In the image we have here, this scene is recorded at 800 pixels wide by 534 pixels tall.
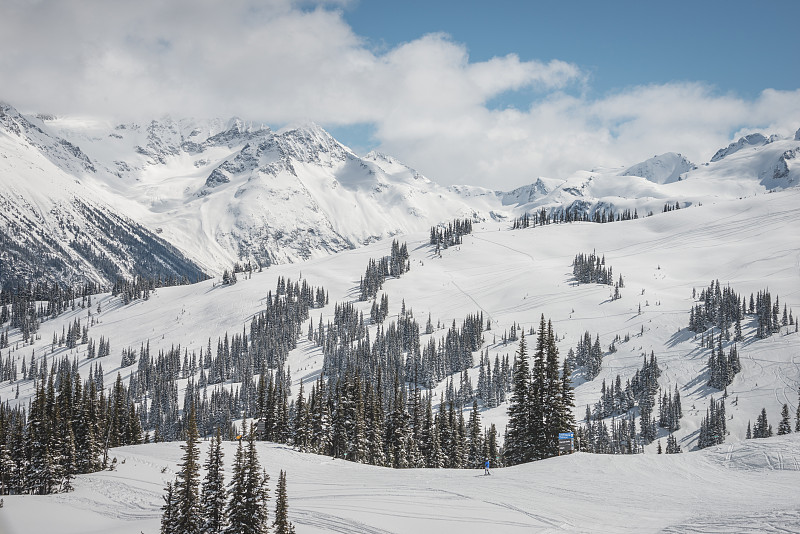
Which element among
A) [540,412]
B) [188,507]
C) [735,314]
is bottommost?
[188,507]

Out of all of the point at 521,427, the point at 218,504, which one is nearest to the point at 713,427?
the point at 521,427

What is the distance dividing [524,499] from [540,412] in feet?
88.0

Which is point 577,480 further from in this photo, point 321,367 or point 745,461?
point 321,367

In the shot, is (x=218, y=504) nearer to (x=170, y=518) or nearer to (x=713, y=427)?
(x=170, y=518)

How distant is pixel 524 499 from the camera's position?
36312 mm

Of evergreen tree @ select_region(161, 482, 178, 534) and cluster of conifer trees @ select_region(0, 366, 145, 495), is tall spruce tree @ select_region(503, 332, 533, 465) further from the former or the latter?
cluster of conifer trees @ select_region(0, 366, 145, 495)

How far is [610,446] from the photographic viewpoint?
12756 cm

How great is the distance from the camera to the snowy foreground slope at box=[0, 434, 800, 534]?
98.0 ft

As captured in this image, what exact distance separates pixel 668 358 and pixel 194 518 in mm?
154885

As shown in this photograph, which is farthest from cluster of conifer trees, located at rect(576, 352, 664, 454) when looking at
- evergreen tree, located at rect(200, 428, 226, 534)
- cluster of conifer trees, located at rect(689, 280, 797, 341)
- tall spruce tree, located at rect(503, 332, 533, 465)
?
evergreen tree, located at rect(200, 428, 226, 534)

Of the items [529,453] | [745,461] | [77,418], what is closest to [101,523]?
[77,418]

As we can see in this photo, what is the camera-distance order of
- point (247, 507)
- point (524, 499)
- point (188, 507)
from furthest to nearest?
point (524, 499) < point (188, 507) < point (247, 507)

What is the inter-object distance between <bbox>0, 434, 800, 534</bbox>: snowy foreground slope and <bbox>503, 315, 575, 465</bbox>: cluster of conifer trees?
Result: 1175cm

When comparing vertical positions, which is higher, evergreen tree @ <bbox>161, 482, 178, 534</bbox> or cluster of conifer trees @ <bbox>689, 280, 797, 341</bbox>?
cluster of conifer trees @ <bbox>689, 280, 797, 341</bbox>
